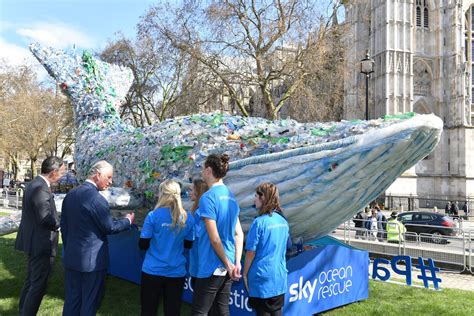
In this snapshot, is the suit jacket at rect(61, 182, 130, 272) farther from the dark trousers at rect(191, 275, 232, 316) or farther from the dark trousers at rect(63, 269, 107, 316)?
the dark trousers at rect(191, 275, 232, 316)

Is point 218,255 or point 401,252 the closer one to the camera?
point 218,255

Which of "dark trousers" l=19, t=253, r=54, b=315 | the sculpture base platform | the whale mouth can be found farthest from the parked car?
"dark trousers" l=19, t=253, r=54, b=315

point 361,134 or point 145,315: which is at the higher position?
point 361,134

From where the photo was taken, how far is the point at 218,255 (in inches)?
149

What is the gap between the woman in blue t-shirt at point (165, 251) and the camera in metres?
4.04

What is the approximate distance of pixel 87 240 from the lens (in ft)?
13.4

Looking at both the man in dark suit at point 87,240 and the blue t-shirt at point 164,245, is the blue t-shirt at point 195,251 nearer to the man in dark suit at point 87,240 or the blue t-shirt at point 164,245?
the blue t-shirt at point 164,245

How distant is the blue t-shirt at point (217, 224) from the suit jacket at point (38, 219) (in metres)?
2.02

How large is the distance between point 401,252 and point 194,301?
929 centimetres

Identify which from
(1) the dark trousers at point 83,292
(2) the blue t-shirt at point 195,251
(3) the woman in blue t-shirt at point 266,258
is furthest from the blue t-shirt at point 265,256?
(1) the dark trousers at point 83,292

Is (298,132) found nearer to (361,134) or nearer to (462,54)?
(361,134)

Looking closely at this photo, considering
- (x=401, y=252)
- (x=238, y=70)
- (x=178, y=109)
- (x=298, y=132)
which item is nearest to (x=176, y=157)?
(x=298, y=132)

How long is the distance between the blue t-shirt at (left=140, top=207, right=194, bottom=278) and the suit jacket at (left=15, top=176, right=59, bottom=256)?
4.85ft

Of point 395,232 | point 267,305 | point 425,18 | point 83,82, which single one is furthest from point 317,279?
point 425,18
